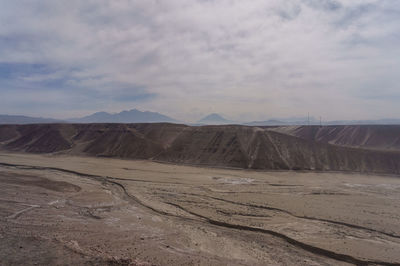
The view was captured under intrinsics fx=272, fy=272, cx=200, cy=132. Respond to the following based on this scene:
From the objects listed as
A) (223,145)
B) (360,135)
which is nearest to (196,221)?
(223,145)

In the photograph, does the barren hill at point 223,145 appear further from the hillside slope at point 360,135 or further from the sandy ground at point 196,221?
the sandy ground at point 196,221

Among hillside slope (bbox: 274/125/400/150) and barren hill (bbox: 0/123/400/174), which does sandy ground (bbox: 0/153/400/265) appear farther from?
hillside slope (bbox: 274/125/400/150)

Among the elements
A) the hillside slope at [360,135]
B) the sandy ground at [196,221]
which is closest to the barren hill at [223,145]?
the hillside slope at [360,135]

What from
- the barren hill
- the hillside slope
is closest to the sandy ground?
the barren hill

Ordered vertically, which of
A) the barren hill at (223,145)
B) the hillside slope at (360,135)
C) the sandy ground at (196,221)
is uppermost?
the hillside slope at (360,135)

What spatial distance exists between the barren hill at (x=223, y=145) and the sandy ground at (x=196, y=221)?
9109mm

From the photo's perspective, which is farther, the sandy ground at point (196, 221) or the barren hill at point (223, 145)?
the barren hill at point (223, 145)

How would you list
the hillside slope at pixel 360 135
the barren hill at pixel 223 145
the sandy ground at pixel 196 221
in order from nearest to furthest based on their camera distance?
the sandy ground at pixel 196 221, the barren hill at pixel 223 145, the hillside slope at pixel 360 135

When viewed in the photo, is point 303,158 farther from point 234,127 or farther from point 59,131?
point 59,131

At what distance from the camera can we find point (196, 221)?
18062mm

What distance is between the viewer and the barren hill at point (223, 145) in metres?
40.9

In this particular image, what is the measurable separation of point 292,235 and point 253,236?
7.53 ft

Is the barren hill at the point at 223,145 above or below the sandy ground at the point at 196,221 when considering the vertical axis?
above

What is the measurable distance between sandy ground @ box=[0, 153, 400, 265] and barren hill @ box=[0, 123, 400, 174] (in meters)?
9.11
